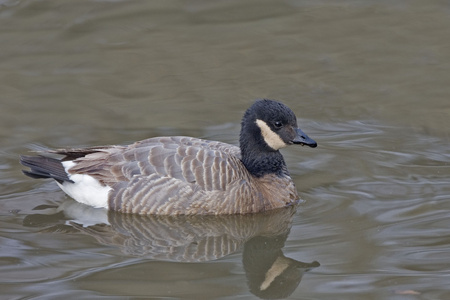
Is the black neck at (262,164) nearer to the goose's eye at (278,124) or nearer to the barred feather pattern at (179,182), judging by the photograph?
the barred feather pattern at (179,182)

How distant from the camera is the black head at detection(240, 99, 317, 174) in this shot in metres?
9.60


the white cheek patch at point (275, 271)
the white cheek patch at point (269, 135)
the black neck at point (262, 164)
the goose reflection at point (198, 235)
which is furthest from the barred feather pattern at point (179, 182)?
the white cheek patch at point (275, 271)

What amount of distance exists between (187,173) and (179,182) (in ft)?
0.44

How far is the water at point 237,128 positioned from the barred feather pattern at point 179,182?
20 centimetres

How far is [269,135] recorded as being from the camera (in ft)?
31.8

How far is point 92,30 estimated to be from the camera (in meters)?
14.8

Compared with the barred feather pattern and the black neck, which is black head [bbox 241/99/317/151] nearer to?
the black neck

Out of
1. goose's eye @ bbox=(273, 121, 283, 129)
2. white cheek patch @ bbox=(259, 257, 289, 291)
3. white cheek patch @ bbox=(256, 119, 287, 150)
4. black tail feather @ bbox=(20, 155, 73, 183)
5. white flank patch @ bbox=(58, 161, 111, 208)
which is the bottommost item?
white cheek patch @ bbox=(259, 257, 289, 291)

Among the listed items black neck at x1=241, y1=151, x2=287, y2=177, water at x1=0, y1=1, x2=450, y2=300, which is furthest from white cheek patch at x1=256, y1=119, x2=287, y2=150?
water at x1=0, y1=1, x2=450, y2=300

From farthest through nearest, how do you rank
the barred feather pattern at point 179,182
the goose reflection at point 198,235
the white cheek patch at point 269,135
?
the white cheek patch at point 269,135, the barred feather pattern at point 179,182, the goose reflection at point 198,235

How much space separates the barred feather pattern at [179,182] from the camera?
9.40 m

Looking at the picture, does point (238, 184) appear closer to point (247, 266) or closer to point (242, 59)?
point (247, 266)

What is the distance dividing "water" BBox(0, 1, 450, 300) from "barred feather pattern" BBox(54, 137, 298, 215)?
0.20 metres

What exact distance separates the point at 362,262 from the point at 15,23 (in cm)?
920
